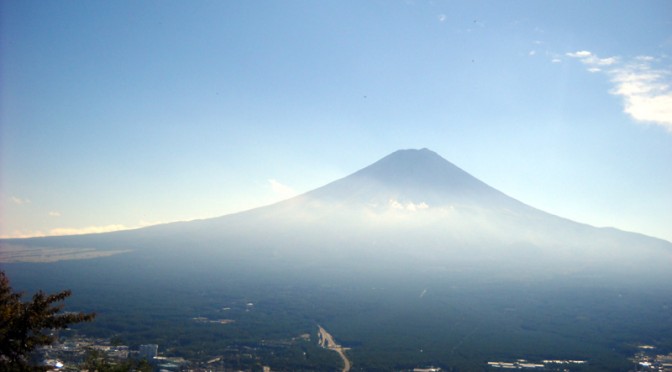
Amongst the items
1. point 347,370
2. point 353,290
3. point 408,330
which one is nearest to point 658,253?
point 353,290

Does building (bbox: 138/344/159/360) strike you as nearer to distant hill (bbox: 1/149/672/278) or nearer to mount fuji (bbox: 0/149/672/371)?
mount fuji (bbox: 0/149/672/371)

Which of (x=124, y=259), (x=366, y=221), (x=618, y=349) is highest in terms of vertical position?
(x=366, y=221)

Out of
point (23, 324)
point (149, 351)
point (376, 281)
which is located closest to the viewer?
point (23, 324)

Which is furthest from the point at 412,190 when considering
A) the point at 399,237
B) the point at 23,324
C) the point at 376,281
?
the point at 23,324

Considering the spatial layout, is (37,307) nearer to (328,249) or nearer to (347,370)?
(347,370)

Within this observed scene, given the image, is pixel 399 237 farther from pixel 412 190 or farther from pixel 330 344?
pixel 330 344

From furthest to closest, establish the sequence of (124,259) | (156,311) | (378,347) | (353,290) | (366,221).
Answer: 1. (366,221)
2. (124,259)
3. (353,290)
4. (156,311)
5. (378,347)

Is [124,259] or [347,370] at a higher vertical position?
[124,259]

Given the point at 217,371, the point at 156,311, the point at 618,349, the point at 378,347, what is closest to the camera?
the point at 217,371

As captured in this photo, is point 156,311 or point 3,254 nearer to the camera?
point 156,311
